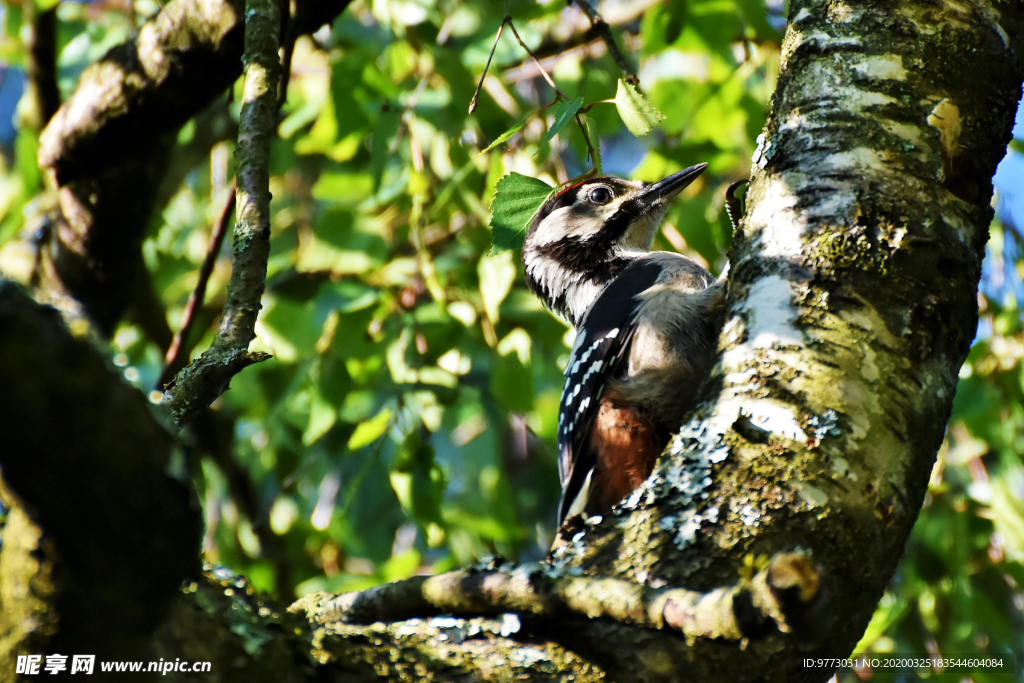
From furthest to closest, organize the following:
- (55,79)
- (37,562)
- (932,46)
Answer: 1. (55,79)
2. (932,46)
3. (37,562)

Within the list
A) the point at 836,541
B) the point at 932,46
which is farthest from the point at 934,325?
the point at 932,46

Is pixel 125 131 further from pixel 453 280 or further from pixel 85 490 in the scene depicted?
pixel 85 490

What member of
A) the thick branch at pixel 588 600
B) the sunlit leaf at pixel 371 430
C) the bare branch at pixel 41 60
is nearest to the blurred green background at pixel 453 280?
the sunlit leaf at pixel 371 430

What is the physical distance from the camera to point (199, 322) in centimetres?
529

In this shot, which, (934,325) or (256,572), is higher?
(256,572)

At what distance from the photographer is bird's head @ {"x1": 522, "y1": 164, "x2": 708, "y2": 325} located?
13.0 ft

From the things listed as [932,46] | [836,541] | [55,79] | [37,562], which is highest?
[55,79]

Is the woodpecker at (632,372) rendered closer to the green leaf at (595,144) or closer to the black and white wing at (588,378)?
the black and white wing at (588,378)

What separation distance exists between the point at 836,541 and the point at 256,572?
4517 millimetres

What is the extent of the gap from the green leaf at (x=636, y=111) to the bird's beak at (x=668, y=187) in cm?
144

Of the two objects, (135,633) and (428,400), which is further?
(428,400)

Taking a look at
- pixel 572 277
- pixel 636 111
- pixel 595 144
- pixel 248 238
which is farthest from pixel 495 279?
pixel 248 238

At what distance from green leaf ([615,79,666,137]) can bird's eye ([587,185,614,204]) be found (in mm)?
1689

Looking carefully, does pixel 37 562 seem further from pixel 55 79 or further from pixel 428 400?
pixel 55 79
